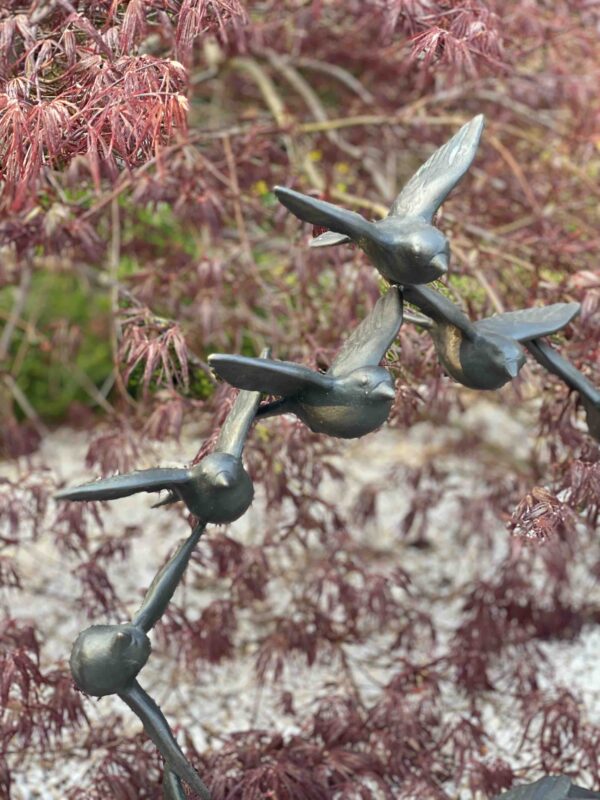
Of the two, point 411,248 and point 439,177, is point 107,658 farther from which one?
point 439,177

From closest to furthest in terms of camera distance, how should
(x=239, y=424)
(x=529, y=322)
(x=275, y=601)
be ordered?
1. (x=239, y=424)
2. (x=529, y=322)
3. (x=275, y=601)

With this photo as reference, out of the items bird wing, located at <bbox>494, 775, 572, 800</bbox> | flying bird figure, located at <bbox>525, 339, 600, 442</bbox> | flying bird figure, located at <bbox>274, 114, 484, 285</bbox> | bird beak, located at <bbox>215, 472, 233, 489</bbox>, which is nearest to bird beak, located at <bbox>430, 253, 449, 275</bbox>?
flying bird figure, located at <bbox>274, 114, 484, 285</bbox>

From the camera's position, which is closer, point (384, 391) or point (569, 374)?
point (384, 391)

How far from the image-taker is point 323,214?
3.54 ft

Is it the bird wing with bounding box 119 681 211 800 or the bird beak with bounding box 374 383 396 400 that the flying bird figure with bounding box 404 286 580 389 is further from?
the bird wing with bounding box 119 681 211 800

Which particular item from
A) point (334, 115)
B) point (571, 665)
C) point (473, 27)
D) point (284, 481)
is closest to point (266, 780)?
point (284, 481)

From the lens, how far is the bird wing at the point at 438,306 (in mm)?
1201

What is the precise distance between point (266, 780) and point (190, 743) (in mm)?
211

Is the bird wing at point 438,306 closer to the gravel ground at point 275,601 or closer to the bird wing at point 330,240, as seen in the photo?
the bird wing at point 330,240

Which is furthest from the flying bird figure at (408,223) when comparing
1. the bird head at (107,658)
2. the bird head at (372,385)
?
the bird head at (107,658)

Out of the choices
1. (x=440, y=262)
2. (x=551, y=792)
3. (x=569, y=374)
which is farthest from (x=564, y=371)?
(x=551, y=792)

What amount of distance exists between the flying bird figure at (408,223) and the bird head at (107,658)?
560mm

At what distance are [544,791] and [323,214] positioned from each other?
33.7 inches

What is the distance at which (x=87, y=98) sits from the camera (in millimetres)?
1271
